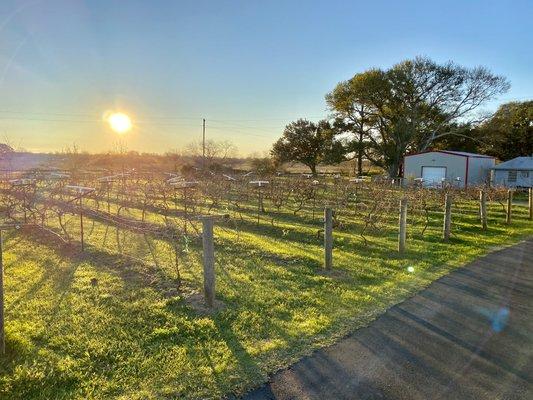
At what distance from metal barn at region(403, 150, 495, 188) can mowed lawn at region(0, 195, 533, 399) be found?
24.3m

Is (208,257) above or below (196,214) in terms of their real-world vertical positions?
above

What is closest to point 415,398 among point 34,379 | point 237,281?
point 34,379

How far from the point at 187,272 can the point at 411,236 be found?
611 cm

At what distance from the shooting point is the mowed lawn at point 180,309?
329 centimetres

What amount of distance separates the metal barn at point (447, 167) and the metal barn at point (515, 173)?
0.84 m

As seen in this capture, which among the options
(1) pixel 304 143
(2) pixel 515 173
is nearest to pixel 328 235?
(2) pixel 515 173

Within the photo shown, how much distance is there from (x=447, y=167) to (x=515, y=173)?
4.86 m

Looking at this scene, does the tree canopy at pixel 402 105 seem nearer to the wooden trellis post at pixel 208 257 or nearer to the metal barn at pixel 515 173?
the metal barn at pixel 515 173

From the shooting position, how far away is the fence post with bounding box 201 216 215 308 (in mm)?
4711

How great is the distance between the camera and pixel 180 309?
4770 millimetres

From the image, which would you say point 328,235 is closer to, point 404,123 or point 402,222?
point 402,222

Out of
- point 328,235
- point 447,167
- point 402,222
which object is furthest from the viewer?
point 447,167

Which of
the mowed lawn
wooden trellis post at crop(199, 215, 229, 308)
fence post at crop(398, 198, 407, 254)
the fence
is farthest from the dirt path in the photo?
fence post at crop(398, 198, 407, 254)

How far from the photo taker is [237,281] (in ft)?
19.7
